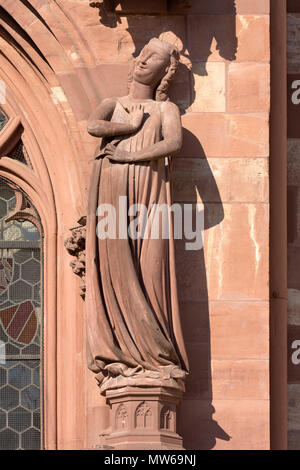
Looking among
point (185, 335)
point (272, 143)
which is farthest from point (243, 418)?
point (272, 143)

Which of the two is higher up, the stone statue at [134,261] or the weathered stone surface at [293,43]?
the weathered stone surface at [293,43]

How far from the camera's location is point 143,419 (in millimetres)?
14039

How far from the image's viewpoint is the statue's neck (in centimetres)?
1463

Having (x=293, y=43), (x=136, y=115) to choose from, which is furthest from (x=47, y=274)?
(x=293, y=43)

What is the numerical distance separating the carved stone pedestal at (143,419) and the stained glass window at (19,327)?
1.01m

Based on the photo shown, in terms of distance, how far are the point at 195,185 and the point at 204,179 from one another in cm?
6

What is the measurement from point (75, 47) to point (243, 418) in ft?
8.03

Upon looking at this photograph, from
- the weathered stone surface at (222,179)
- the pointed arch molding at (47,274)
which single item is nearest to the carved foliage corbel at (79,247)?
the pointed arch molding at (47,274)

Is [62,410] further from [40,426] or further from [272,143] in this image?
[272,143]

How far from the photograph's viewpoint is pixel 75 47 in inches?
586

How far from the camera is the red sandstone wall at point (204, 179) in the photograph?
14.4 meters

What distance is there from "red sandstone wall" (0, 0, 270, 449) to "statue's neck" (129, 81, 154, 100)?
15 cm

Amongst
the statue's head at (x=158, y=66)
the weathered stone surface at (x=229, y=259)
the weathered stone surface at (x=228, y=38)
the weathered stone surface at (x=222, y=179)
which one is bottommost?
the weathered stone surface at (x=229, y=259)

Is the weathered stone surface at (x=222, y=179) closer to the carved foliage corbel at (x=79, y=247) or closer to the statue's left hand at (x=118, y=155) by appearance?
the statue's left hand at (x=118, y=155)
